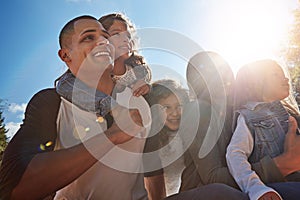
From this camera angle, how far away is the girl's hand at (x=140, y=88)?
76.1 inches

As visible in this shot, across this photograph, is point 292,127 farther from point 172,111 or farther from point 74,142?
point 74,142

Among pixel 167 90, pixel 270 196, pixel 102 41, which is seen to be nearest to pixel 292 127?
pixel 270 196

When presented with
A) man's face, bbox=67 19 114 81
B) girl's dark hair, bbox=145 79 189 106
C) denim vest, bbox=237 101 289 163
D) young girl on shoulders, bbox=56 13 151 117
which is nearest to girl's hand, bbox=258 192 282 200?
denim vest, bbox=237 101 289 163

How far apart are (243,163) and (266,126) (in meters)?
0.40

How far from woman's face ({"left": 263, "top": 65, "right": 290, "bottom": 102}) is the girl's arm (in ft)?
1.04

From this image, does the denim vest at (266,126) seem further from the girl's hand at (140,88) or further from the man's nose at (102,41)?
the man's nose at (102,41)

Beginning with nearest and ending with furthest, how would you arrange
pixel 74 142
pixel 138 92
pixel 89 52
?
pixel 74 142
pixel 89 52
pixel 138 92

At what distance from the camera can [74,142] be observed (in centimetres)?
166

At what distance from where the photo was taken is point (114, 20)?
246 cm

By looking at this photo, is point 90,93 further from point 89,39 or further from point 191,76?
point 191,76

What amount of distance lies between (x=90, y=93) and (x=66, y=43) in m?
0.37

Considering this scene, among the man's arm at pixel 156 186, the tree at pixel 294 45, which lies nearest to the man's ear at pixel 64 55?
the man's arm at pixel 156 186

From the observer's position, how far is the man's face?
70.2 inches

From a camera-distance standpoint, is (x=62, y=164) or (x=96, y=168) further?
(x=96, y=168)
